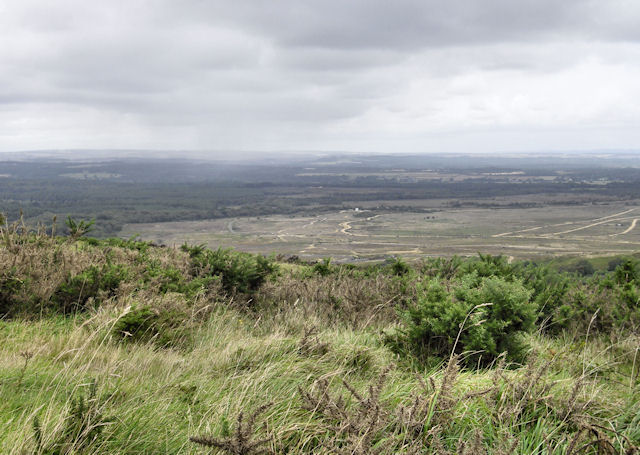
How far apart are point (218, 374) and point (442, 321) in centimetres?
216

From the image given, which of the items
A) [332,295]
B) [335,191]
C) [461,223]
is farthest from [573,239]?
[335,191]

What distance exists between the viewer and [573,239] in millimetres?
69875

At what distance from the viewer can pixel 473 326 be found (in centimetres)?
414

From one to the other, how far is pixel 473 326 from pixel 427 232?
7962 cm

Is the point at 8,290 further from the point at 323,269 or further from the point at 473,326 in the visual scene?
the point at 323,269

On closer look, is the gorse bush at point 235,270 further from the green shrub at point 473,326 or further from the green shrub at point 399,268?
the green shrub at point 399,268

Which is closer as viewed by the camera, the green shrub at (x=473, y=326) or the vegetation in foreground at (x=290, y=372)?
the vegetation in foreground at (x=290, y=372)

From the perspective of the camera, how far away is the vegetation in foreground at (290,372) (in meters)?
2.33

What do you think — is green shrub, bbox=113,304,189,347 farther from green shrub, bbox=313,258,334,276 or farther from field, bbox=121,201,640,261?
field, bbox=121,201,640,261

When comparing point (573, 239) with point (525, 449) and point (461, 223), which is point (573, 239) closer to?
point (461, 223)

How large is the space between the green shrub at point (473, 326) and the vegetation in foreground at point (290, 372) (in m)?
0.02

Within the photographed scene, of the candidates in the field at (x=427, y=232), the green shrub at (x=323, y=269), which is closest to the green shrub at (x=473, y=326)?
the green shrub at (x=323, y=269)

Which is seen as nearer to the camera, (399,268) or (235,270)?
(235,270)

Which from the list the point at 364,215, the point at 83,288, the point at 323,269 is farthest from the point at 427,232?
the point at 83,288
